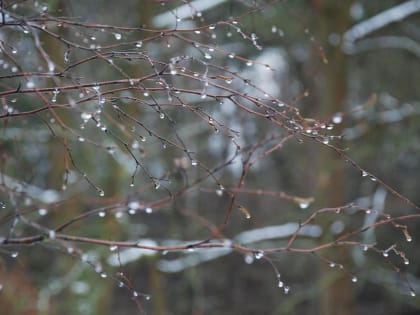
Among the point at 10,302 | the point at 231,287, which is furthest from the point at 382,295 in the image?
the point at 10,302

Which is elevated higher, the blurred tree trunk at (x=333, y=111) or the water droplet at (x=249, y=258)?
the blurred tree trunk at (x=333, y=111)

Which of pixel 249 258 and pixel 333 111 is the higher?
pixel 333 111

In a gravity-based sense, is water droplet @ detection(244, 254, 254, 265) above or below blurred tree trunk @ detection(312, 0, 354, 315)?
below

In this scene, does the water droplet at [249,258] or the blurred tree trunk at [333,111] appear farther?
the blurred tree trunk at [333,111]

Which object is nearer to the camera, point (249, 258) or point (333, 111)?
point (249, 258)

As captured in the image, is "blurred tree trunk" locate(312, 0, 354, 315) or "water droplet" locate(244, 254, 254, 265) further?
"blurred tree trunk" locate(312, 0, 354, 315)

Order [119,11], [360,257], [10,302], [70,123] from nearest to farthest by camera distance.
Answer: [10,302] < [360,257] < [70,123] < [119,11]

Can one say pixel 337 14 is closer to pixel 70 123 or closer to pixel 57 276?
pixel 70 123

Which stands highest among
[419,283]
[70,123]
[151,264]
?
[70,123]
